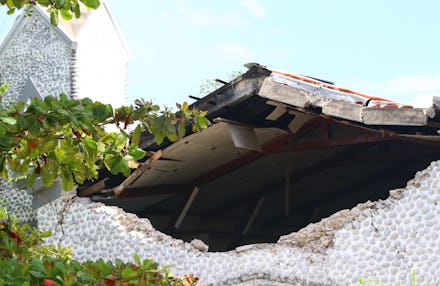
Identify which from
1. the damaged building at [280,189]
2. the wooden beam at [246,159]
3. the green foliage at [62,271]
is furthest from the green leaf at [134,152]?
the wooden beam at [246,159]

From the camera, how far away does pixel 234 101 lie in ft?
31.7

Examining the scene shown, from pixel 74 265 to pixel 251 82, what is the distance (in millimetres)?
5533

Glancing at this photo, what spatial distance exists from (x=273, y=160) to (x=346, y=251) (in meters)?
4.25

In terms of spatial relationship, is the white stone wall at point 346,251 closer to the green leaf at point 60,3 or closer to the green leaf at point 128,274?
the green leaf at point 128,274

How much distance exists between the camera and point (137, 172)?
1051 cm

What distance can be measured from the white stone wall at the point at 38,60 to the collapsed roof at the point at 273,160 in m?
4.17

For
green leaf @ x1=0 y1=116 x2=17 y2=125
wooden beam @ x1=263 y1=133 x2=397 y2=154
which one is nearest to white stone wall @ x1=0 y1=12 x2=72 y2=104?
wooden beam @ x1=263 y1=133 x2=397 y2=154

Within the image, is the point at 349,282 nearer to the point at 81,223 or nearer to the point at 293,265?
the point at 293,265

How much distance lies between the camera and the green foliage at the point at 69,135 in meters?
4.05

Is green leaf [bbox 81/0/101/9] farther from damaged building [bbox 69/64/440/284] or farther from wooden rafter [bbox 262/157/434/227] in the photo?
wooden rafter [bbox 262/157/434/227]

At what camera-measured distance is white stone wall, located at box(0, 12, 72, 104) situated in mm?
16094

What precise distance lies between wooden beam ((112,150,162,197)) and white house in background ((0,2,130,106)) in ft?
18.9

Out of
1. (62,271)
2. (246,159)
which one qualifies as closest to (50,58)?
(246,159)

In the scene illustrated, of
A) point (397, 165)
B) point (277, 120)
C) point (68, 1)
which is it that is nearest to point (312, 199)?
point (397, 165)
